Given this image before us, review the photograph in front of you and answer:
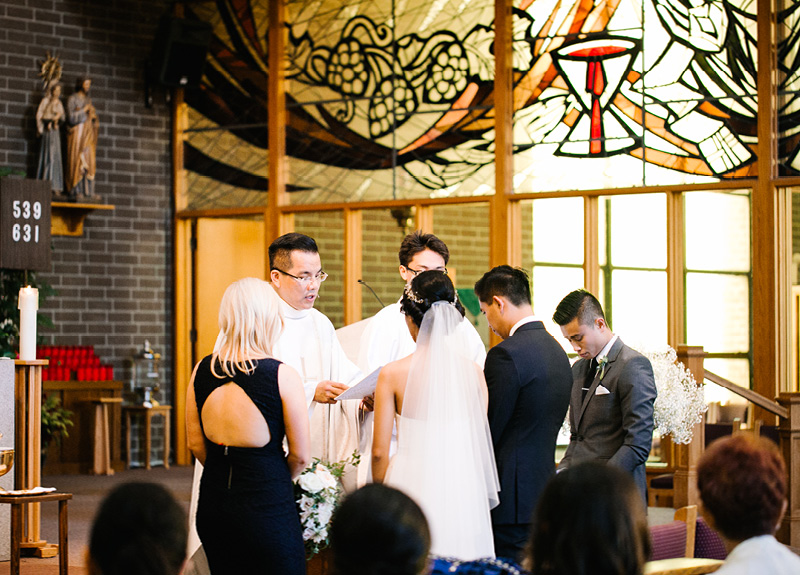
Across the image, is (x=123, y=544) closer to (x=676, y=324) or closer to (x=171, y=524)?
(x=171, y=524)

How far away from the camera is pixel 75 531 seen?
645 cm

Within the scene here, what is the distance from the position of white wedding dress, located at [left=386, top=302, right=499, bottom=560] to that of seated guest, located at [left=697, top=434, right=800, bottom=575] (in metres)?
1.32

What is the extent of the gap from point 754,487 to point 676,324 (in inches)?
236

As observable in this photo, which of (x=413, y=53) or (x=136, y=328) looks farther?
(x=136, y=328)

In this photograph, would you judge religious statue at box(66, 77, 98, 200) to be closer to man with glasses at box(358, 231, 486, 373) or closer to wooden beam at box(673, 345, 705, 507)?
man with glasses at box(358, 231, 486, 373)

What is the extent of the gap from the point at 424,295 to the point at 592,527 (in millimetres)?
1694

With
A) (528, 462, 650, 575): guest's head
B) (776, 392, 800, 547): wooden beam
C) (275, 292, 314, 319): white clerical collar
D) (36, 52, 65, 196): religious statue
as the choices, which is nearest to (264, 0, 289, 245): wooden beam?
(36, 52, 65, 196): religious statue

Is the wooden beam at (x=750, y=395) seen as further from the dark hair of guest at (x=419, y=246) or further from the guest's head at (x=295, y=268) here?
the guest's head at (x=295, y=268)

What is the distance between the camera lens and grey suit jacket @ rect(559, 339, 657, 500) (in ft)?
12.2

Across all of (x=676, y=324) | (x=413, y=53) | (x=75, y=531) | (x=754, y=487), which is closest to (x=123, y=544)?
(x=754, y=487)

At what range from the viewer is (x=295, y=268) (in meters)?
4.22

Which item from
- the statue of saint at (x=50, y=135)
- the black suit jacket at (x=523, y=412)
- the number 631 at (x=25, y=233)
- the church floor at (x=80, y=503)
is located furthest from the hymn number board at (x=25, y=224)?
the black suit jacket at (x=523, y=412)

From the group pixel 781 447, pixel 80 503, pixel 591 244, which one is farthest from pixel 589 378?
pixel 80 503

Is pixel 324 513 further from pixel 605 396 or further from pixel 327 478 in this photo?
pixel 605 396
